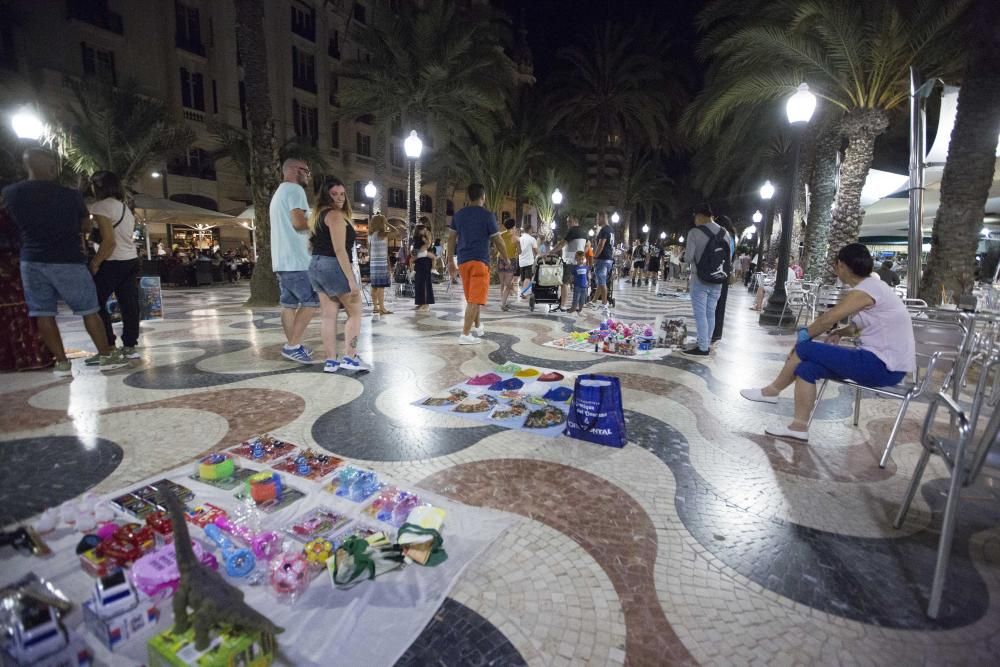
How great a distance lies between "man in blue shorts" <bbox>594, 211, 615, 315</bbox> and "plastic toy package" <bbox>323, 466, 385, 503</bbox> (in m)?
8.00

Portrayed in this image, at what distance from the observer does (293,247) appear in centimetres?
500

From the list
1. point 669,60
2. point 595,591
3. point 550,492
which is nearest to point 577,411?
point 550,492

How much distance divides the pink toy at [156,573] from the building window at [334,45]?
34256 millimetres

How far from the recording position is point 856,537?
7.43ft

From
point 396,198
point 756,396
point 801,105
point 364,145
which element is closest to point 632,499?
point 756,396

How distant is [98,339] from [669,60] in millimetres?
27744

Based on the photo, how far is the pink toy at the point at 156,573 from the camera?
5.65ft

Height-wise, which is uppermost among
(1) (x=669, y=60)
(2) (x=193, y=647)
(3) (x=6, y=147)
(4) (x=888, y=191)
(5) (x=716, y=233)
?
(1) (x=669, y=60)

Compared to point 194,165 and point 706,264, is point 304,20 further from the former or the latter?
point 706,264

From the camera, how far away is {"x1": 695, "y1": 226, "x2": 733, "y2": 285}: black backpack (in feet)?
19.2

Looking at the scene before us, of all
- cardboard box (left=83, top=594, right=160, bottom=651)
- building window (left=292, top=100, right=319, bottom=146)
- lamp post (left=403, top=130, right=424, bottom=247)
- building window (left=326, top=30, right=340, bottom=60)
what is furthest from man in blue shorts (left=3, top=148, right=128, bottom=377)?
building window (left=326, top=30, right=340, bottom=60)

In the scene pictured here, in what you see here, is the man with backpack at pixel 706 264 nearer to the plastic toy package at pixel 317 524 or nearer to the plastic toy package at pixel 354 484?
the plastic toy package at pixel 354 484

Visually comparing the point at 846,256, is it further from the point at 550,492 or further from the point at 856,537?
the point at 550,492

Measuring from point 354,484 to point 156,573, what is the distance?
92 centimetres
